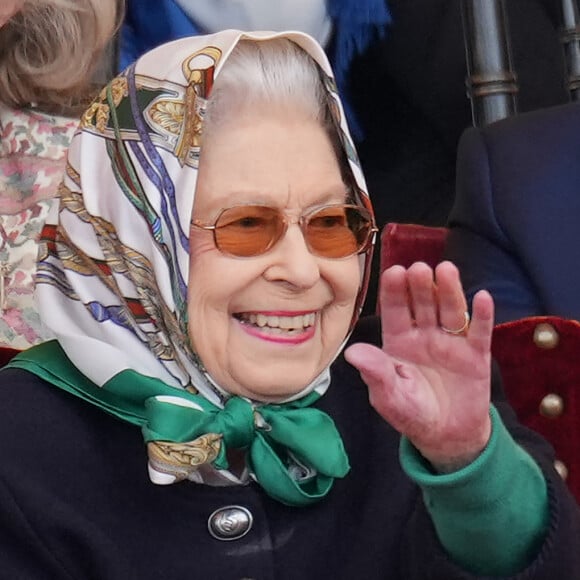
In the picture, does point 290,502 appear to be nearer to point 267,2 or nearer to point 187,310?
point 187,310

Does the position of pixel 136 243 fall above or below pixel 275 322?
above

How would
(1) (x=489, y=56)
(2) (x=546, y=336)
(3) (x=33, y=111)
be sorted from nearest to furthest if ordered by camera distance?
(2) (x=546, y=336)
(1) (x=489, y=56)
(3) (x=33, y=111)

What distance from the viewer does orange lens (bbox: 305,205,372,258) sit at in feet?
4.91

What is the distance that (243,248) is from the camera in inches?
57.1

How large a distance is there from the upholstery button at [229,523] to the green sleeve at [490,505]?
0.21 meters

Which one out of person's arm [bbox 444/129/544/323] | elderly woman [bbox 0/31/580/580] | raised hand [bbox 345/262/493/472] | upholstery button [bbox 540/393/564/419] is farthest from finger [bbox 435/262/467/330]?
person's arm [bbox 444/129/544/323]

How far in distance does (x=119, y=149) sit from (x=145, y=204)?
0.08m

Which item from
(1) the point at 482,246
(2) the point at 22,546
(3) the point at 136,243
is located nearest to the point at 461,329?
(3) the point at 136,243

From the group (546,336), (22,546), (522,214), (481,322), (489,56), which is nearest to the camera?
(481,322)

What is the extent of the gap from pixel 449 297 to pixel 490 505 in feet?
0.74

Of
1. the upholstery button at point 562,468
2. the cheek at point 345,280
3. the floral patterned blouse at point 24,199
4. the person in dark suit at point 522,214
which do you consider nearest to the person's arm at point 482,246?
the person in dark suit at point 522,214

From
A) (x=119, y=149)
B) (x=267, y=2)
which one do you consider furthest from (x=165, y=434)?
(x=267, y=2)

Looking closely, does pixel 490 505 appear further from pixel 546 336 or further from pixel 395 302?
pixel 546 336

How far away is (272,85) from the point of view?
1517mm
